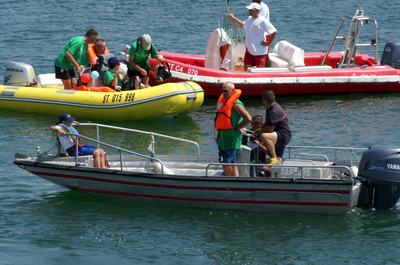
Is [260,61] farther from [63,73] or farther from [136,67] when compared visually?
[63,73]

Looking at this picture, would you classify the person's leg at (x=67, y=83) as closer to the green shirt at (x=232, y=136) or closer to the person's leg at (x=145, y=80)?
the person's leg at (x=145, y=80)

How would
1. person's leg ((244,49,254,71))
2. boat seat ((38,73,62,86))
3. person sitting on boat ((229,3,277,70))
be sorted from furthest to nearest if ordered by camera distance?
person's leg ((244,49,254,71))
boat seat ((38,73,62,86))
person sitting on boat ((229,3,277,70))

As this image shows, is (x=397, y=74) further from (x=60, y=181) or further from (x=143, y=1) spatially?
(x=143, y=1)

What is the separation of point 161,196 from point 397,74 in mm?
8601

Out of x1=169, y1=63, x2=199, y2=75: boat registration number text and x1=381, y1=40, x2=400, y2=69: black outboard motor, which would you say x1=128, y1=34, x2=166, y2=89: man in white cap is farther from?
x1=381, y1=40, x2=400, y2=69: black outboard motor

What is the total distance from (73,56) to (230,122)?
19.8ft

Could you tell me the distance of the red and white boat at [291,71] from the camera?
49.3ft

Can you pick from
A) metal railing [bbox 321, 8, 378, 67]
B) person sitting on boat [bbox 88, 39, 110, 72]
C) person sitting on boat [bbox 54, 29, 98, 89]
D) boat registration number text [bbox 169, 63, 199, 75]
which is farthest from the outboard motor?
metal railing [bbox 321, 8, 378, 67]

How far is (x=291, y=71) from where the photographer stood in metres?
15.4

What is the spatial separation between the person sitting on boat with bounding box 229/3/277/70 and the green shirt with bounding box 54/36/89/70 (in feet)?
12.5

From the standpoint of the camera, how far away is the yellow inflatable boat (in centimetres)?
1343

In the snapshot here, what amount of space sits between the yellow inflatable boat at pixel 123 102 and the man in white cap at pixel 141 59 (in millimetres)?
464

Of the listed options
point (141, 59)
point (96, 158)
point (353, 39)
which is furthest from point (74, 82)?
point (353, 39)

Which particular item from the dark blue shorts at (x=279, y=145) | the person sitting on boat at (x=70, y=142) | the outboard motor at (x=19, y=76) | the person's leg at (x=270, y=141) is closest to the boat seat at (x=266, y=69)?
the outboard motor at (x=19, y=76)
